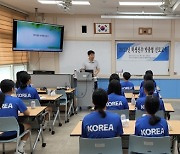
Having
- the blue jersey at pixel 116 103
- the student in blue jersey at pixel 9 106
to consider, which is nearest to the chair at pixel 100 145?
the blue jersey at pixel 116 103

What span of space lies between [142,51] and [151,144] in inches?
279

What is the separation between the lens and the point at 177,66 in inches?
369

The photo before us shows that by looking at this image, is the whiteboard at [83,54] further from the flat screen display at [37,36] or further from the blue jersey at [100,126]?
the blue jersey at [100,126]

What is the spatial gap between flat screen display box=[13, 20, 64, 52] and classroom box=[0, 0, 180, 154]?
28 mm

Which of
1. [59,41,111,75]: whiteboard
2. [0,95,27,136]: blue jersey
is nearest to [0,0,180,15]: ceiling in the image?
[59,41,111,75]: whiteboard

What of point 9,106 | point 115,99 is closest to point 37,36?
point 9,106

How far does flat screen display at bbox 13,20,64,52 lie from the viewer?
7.65 meters

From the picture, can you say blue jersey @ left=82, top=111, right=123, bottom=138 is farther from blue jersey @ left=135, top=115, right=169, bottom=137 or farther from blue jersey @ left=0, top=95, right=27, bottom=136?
blue jersey @ left=0, top=95, right=27, bottom=136

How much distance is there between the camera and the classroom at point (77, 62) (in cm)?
440

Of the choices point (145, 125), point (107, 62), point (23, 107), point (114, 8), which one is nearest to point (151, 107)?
point (145, 125)

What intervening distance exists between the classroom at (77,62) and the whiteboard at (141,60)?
35mm

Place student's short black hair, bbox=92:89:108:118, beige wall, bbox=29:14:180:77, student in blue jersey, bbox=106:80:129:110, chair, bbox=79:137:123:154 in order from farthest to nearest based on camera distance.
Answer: beige wall, bbox=29:14:180:77, student in blue jersey, bbox=106:80:129:110, student's short black hair, bbox=92:89:108:118, chair, bbox=79:137:123:154

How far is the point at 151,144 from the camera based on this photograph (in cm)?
261

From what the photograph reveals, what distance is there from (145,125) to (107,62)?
6785 mm
